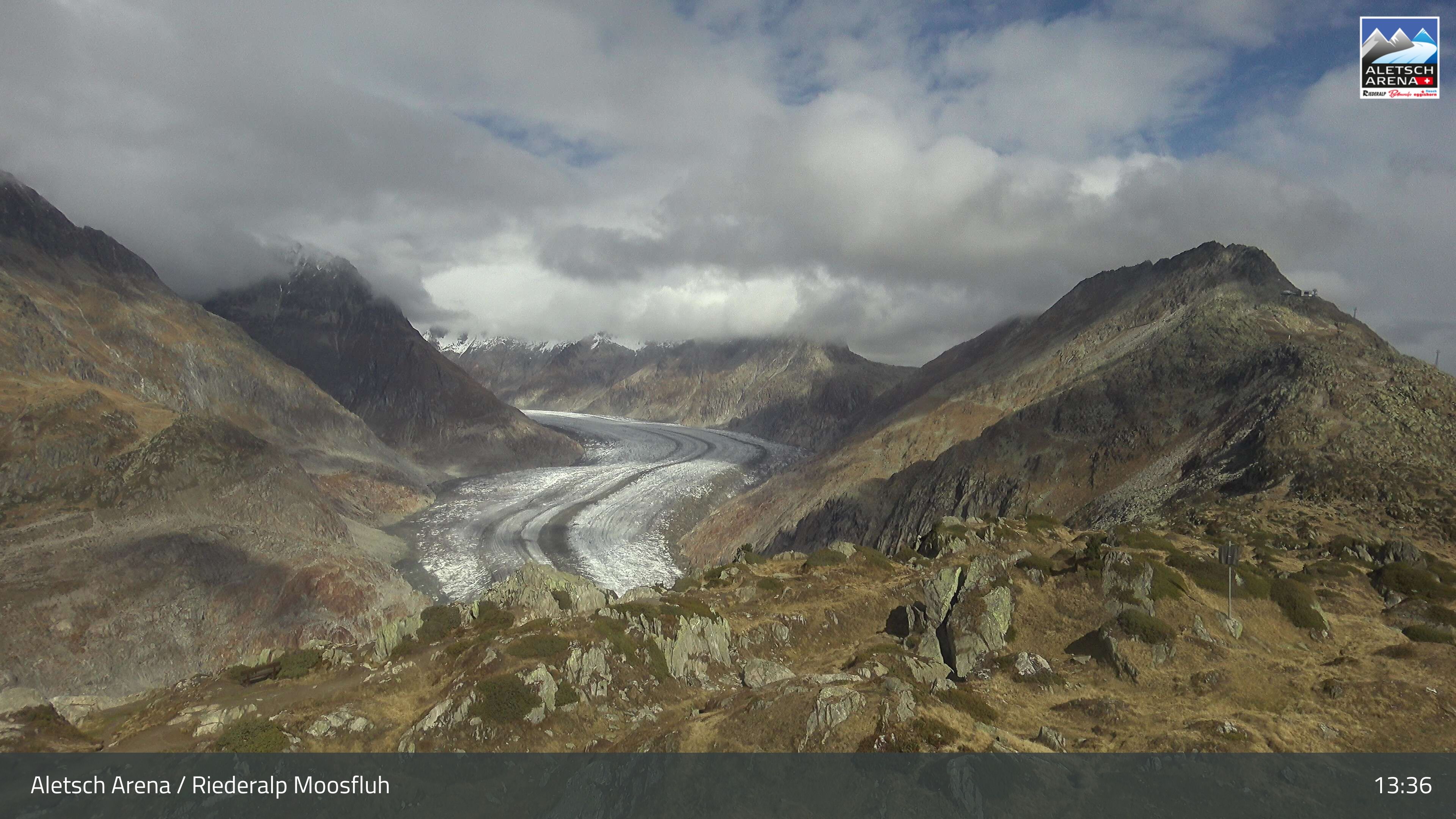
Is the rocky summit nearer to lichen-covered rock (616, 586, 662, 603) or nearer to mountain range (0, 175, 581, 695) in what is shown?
lichen-covered rock (616, 586, 662, 603)

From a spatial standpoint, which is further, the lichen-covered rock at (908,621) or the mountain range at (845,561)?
the lichen-covered rock at (908,621)

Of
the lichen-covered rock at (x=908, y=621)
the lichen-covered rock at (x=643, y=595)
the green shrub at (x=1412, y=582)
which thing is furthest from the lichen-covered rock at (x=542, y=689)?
the green shrub at (x=1412, y=582)

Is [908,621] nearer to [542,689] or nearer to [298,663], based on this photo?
[542,689]

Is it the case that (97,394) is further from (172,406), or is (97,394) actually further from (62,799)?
(62,799)

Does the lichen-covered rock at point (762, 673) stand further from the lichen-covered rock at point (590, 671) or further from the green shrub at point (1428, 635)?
the green shrub at point (1428, 635)

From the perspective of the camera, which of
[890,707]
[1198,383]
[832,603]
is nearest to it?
[890,707]

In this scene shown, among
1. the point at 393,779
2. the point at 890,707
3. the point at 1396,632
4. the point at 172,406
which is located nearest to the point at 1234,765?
the point at 890,707

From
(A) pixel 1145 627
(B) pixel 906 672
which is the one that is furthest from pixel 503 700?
(A) pixel 1145 627
